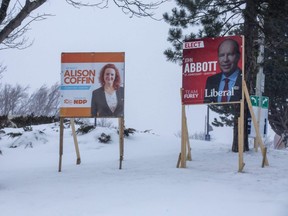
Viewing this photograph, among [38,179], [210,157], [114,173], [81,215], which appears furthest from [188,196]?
[210,157]

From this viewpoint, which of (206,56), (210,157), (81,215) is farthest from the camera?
(210,157)

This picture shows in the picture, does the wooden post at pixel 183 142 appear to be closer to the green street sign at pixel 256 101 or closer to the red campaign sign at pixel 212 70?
the red campaign sign at pixel 212 70

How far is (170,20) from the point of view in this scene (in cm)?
1143

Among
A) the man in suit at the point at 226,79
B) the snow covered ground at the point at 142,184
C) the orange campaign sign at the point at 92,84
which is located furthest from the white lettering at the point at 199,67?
the snow covered ground at the point at 142,184

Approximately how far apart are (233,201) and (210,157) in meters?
4.25

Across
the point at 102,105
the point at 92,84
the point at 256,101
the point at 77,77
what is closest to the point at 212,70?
the point at 102,105

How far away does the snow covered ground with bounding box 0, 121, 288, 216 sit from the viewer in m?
5.78

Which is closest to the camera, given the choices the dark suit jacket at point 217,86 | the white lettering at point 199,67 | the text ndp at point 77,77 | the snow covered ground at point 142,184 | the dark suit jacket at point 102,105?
the snow covered ground at point 142,184

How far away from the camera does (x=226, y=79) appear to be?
28.0 ft

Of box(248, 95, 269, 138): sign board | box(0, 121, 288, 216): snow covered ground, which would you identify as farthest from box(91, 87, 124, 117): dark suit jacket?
box(248, 95, 269, 138): sign board

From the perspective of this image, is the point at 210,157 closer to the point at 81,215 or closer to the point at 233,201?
the point at 233,201

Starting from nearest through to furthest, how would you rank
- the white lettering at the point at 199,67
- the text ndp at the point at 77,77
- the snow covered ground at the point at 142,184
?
1. the snow covered ground at the point at 142,184
2. the white lettering at the point at 199,67
3. the text ndp at the point at 77,77

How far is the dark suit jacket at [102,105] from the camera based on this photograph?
350 inches

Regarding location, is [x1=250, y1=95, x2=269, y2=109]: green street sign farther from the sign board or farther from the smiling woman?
the smiling woman
